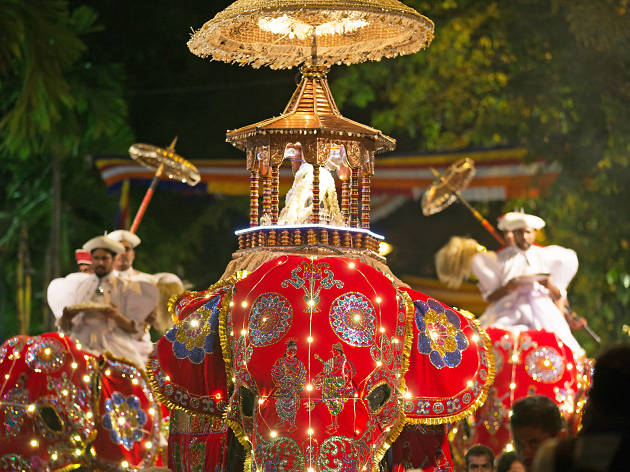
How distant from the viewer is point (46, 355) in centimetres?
852

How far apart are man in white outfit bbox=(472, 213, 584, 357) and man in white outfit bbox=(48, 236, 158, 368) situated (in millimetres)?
2126

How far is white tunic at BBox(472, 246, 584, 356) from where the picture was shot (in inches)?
378

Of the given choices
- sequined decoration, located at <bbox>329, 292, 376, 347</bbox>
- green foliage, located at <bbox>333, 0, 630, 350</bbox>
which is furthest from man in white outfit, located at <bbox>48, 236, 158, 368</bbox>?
green foliage, located at <bbox>333, 0, 630, 350</bbox>

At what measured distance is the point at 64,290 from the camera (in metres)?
9.95

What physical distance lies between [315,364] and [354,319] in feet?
0.93

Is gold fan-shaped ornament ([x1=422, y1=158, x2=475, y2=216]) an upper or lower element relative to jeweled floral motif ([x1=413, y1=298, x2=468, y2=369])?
upper

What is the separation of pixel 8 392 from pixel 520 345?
293 centimetres

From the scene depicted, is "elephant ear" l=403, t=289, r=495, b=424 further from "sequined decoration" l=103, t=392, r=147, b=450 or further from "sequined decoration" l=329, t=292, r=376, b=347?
"sequined decoration" l=103, t=392, r=147, b=450

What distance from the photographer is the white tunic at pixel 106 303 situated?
942 centimetres

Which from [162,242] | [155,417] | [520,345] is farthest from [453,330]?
[162,242]

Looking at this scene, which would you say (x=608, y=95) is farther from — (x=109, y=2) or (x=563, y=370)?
(x=109, y=2)

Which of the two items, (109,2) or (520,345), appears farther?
(109,2)

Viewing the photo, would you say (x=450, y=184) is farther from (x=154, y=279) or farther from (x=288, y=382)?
(x=288, y=382)

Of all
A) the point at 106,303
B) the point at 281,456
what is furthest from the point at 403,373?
the point at 106,303
